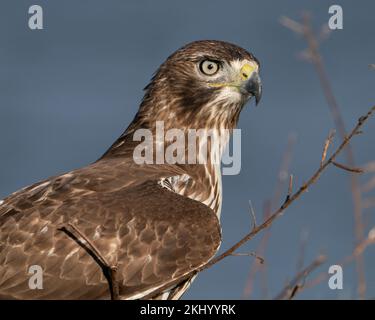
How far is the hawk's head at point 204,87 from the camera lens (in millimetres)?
10545

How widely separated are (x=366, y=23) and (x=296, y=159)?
32763 millimetres

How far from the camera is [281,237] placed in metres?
50.6

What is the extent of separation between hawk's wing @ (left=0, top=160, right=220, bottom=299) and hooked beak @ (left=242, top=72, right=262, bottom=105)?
→ 58.9 inches

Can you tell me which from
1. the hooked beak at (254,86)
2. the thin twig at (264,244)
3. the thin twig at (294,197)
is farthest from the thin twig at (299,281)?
the hooked beak at (254,86)

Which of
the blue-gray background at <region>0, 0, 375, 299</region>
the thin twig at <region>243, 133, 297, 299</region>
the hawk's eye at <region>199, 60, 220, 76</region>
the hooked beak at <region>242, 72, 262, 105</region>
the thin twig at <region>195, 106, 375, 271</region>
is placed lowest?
the blue-gray background at <region>0, 0, 375, 299</region>

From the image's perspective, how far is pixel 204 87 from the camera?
10.7 meters

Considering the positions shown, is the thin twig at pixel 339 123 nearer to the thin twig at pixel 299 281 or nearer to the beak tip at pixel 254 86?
the thin twig at pixel 299 281

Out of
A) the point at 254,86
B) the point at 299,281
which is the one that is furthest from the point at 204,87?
the point at 299,281

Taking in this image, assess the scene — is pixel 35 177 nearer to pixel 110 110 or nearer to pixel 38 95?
pixel 110 110

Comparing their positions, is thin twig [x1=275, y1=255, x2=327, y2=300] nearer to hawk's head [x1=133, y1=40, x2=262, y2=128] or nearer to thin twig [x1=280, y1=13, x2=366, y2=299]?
thin twig [x1=280, y1=13, x2=366, y2=299]

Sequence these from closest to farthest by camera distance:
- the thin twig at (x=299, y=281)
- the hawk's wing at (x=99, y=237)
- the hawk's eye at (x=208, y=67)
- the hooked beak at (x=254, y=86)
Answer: the thin twig at (x=299, y=281) → the hawk's wing at (x=99, y=237) → the hooked beak at (x=254, y=86) → the hawk's eye at (x=208, y=67)

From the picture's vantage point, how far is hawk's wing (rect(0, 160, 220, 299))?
869cm

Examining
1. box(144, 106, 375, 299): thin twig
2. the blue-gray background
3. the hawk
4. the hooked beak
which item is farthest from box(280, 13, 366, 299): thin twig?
the blue-gray background

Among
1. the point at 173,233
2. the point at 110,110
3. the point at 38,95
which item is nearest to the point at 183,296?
the point at 173,233
